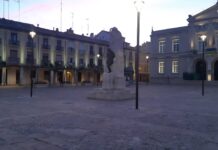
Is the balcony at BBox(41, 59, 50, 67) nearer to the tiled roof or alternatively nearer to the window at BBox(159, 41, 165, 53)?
the tiled roof

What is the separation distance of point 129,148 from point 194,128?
2.85m

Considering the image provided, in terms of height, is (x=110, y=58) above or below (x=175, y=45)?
below

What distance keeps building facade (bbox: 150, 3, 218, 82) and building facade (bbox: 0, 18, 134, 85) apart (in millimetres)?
12880

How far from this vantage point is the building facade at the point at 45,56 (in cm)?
3928

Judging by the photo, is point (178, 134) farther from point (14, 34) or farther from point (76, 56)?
point (76, 56)

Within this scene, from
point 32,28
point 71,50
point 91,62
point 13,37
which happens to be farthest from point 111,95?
point 91,62

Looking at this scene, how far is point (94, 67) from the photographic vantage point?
5322cm

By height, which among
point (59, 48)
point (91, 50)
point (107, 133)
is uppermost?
point (91, 50)

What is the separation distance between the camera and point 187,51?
153ft

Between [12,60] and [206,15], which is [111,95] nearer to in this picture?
[12,60]

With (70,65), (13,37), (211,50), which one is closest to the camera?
(13,37)

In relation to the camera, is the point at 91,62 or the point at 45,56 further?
the point at 91,62

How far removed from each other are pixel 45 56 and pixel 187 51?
27.2 meters

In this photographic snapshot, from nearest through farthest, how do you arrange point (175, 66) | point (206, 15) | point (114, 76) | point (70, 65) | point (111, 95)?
point (111, 95)
point (114, 76)
point (206, 15)
point (70, 65)
point (175, 66)
